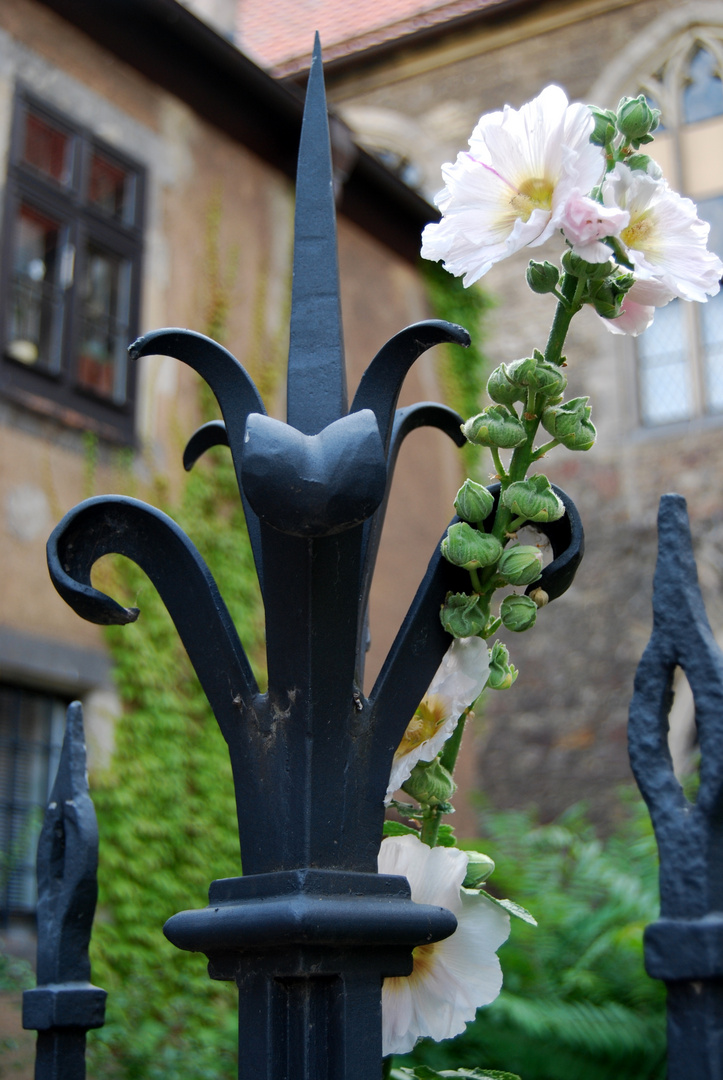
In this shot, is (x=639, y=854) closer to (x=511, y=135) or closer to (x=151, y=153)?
(x=151, y=153)

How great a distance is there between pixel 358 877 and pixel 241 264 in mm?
6592

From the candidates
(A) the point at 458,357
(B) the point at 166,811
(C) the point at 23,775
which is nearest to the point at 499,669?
(C) the point at 23,775

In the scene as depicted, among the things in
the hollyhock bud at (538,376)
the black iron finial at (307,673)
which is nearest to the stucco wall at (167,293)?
the black iron finial at (307,673)

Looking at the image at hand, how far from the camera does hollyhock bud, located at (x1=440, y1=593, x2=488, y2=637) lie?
1.02 m

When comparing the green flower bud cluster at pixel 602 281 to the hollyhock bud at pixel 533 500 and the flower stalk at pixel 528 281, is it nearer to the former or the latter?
the flower stalk at pixel 528 281

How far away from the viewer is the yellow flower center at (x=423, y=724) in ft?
3.50

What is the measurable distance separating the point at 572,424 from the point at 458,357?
27.6ft

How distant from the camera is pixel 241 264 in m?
7.24

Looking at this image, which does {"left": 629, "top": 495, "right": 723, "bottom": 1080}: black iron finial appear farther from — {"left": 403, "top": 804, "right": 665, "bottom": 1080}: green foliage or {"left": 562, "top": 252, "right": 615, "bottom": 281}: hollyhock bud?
{"left": 403, "top": 804, "right": 665, "bottom": 1080}: green foliage

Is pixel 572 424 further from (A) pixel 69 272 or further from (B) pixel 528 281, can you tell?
(A) pixel 69 272

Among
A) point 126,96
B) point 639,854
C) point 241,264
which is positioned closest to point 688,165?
point 241,264

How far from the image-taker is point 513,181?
1.01 metres

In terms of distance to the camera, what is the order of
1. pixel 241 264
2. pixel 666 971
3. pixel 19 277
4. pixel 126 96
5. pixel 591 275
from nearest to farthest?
pixel 666 971 < pixel 591 275 < pixel 19 277 < pixel 126 96 < pixel 241 264

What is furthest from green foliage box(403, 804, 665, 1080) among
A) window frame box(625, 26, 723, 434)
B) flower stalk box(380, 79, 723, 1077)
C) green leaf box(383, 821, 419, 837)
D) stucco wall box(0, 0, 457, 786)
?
window frame box(625, 26, 723, 434)
